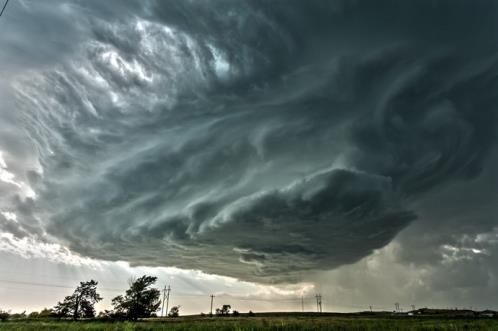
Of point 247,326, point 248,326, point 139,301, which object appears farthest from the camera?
point 139,301

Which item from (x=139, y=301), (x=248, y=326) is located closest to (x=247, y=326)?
(x=248, y=326)

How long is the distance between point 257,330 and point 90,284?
4903 inches

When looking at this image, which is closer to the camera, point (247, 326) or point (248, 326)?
point (248, 326)

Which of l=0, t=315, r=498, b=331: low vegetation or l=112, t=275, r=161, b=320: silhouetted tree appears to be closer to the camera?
l=0, t=315, r=498, b=331: low vegetation

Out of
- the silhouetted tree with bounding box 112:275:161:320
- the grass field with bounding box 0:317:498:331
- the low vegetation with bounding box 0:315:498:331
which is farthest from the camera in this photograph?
the silhouetted tree with bounding box 112:275:161:320

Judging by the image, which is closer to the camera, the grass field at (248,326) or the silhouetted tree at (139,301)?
the grass field at (248,326)

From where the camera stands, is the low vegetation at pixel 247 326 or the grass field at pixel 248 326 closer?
the low vegetation at pixel 247 326

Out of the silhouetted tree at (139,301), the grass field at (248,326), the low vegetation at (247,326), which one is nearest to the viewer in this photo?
the low vegetation at (247,326)

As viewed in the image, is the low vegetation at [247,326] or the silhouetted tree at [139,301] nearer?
the low vegetation at [247,326]

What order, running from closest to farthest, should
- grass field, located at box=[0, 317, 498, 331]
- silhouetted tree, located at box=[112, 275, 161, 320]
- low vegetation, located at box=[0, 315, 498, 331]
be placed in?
low vegetation, located at box=[0, 315, 498, 331] → grass field, located at box=[0, 317, 498, 331] → silhouetted tree, located at box=[112, 275, 161, 320]

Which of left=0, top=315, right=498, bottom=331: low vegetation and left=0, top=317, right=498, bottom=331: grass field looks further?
left=0, top=317, right=498, bottom=331: grass field

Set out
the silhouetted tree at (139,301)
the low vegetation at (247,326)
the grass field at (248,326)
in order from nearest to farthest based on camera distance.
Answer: the low vegetation at (247,326)
the grass field at (248,326)
the silhouetted tree at (139,301)

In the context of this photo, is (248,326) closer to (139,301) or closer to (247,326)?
(247,326)

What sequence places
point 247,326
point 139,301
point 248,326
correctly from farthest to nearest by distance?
1. point 139,301
2. point 247,326
3. point 248,326
